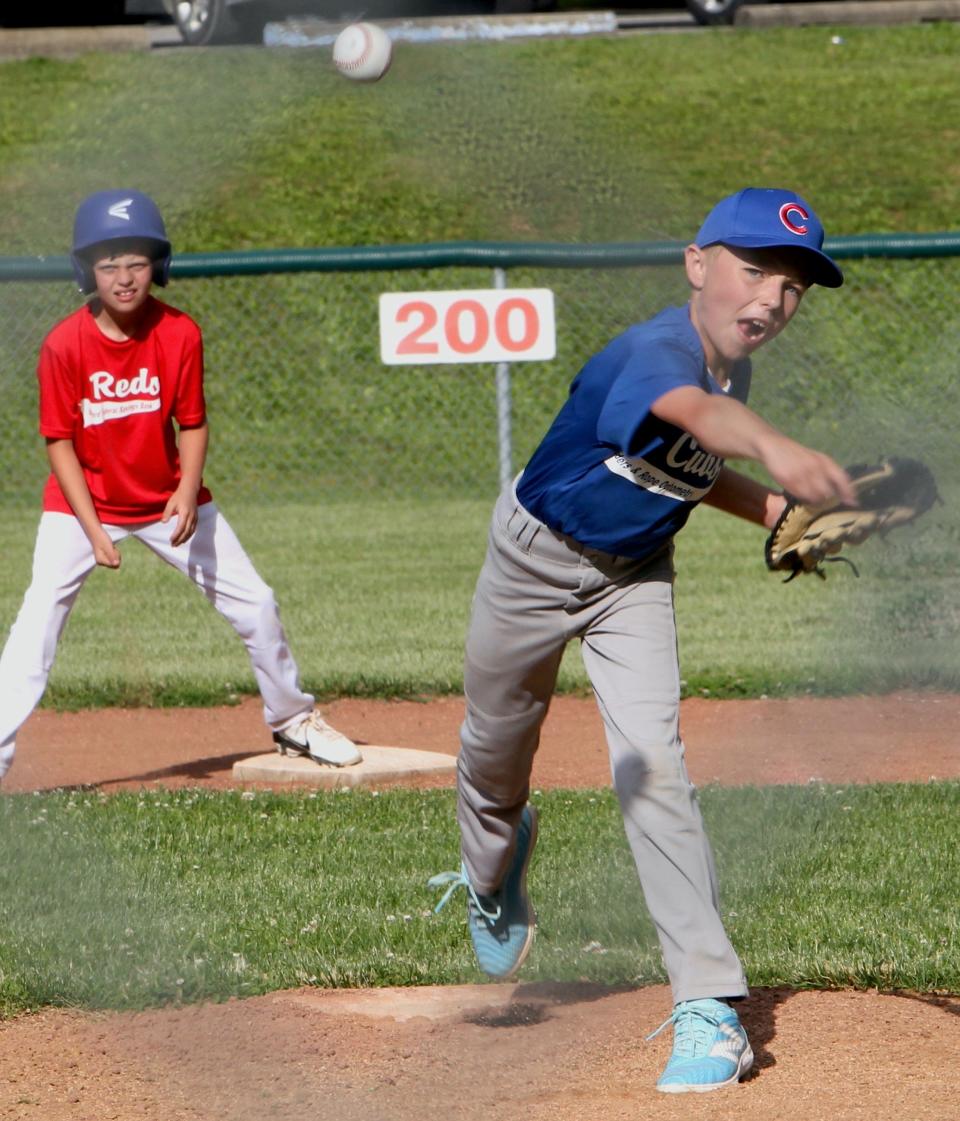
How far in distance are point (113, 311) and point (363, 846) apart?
1.67 metres

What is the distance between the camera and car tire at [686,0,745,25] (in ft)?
38.1

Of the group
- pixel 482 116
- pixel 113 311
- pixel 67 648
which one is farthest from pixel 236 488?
pixel 113 311

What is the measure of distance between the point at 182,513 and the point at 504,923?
1912 mm

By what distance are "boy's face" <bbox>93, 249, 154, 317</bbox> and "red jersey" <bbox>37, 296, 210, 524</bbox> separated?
16 centimetres

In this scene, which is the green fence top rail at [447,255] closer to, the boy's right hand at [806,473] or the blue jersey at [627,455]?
the blue jersey at [627,455]

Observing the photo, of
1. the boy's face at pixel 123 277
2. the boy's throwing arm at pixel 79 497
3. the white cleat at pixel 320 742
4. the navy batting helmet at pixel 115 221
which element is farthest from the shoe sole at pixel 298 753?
the navy batting helmet at pixel 115 221

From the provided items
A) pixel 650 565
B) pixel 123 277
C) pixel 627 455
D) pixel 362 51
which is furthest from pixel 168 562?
pixel 627 455

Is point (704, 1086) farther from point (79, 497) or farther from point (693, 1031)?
point (79, 497)

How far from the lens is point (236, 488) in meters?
10.6

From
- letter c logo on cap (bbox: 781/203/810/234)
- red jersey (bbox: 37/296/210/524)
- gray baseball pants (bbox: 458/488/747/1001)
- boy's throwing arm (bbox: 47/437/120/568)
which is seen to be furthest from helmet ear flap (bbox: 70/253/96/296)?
letter c logo on cap (bbox: 781/203/810/234)

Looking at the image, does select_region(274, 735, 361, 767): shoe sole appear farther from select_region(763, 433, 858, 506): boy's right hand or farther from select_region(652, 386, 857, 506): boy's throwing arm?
select_region(763, 433, 858, 506): boy's right hand

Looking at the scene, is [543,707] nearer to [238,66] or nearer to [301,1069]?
[301,1069]

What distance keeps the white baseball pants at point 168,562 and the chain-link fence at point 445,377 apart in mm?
2625

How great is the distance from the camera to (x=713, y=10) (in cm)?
1191
